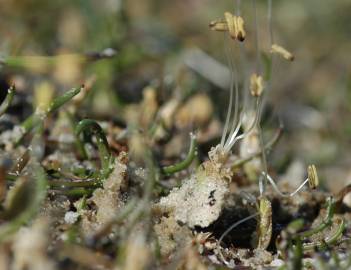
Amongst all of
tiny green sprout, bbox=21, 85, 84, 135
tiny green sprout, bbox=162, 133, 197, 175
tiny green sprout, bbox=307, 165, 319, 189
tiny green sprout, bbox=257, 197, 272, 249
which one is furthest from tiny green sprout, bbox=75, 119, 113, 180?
tiny green sprout, bbox=307, 165, 319, 189

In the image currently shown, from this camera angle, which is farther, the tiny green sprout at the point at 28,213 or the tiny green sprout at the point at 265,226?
the tiny green sprout at the point at 265,226

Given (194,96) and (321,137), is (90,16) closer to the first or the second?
(194,96)

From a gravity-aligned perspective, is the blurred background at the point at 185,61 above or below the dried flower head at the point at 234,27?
below

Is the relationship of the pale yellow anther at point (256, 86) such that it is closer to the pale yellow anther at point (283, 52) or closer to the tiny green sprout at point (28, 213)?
the pale yellow anther at point (283, 52)

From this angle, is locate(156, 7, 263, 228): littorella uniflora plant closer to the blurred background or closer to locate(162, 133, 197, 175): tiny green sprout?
locate(162, 133, 197, 175): tiny green sprout

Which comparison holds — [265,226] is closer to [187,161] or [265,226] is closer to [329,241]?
[329,241]

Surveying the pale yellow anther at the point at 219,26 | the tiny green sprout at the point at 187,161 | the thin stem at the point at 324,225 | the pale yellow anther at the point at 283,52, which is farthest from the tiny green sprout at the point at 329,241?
the pale yellow anther at the point at 219,26

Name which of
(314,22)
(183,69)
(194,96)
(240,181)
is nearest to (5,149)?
(240,181)
